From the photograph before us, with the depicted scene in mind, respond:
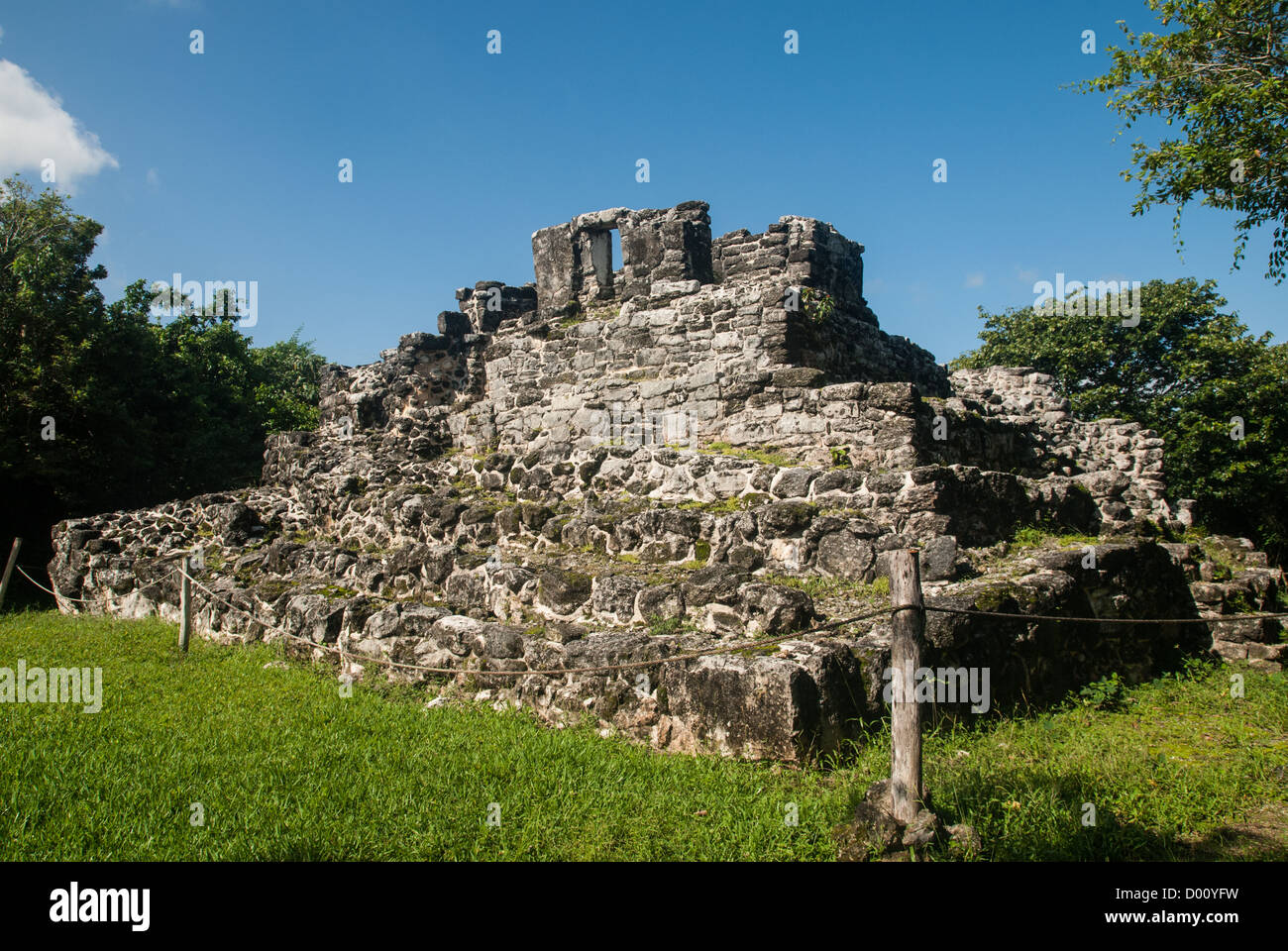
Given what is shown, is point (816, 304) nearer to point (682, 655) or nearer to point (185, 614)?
point (682, 655)

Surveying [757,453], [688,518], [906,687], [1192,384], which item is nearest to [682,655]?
[906,687]

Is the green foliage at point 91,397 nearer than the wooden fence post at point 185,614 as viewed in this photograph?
No

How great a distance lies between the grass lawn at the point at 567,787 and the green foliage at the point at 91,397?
11.4 meters

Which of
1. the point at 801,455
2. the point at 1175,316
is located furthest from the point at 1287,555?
the point at 801,455

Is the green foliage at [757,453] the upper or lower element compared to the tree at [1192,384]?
lower

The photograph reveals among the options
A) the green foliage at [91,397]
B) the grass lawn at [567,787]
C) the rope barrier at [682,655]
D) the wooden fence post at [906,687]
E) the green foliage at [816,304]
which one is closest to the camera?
the wooden fence post at [906,687]

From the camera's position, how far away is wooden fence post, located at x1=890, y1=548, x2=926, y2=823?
146 inches

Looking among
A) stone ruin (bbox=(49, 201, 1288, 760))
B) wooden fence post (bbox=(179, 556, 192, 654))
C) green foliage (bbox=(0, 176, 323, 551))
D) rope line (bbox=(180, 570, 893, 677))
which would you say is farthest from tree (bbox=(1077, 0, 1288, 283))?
green foliage (bbox=(0, 176, 323, 551))

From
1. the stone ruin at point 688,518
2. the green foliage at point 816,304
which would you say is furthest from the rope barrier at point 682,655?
the green foliage at point 816,304

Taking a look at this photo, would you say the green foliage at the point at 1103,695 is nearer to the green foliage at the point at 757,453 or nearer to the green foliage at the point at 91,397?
the green foliage at the point at 757,453

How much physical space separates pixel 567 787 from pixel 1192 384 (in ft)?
74.6

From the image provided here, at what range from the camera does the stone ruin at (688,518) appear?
5.76m

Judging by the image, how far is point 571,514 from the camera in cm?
855
